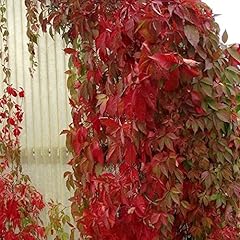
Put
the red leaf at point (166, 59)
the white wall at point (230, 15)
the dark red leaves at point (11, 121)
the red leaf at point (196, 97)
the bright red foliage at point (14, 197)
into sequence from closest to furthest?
the red leaf at point (166, 59) → the red leaf at point (196, 97) → the bright red foliage at point (14, 197) → the dark red leaves at point (11, 121) → the white wall at point (230, 15)

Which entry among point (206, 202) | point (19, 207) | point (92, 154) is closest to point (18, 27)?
point (19, 207)

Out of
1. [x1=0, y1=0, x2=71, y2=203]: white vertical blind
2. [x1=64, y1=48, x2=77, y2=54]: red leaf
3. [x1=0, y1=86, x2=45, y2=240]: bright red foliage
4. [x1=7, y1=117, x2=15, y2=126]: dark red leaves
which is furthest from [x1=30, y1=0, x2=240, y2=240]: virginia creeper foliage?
[x1=0, y1=0, x2=71, y2=203]: white vertical blind

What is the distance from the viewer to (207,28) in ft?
4.99

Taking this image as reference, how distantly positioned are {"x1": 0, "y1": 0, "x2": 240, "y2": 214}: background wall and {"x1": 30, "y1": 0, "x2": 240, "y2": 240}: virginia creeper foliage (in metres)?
1.66

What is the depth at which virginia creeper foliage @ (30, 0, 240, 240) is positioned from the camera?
1475mm

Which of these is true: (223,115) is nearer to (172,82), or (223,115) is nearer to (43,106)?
(172,82)

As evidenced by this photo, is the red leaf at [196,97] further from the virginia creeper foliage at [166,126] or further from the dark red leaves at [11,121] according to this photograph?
the dark red leaves at [11,121]

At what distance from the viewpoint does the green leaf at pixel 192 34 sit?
4.82 ft

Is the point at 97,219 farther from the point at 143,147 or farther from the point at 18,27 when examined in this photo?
the point at 18,27

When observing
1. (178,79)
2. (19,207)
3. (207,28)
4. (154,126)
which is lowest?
(19,207)

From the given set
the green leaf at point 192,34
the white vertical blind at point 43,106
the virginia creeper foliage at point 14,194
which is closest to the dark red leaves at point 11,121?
the virginia creeper foliage at point 14,194

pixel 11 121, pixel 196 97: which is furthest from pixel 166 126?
pixel 11 121

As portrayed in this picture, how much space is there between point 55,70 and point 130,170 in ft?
6.08

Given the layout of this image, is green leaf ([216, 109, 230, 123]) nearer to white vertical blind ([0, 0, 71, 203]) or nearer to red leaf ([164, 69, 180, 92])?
red leaf ([164, 69, 180, 92])
